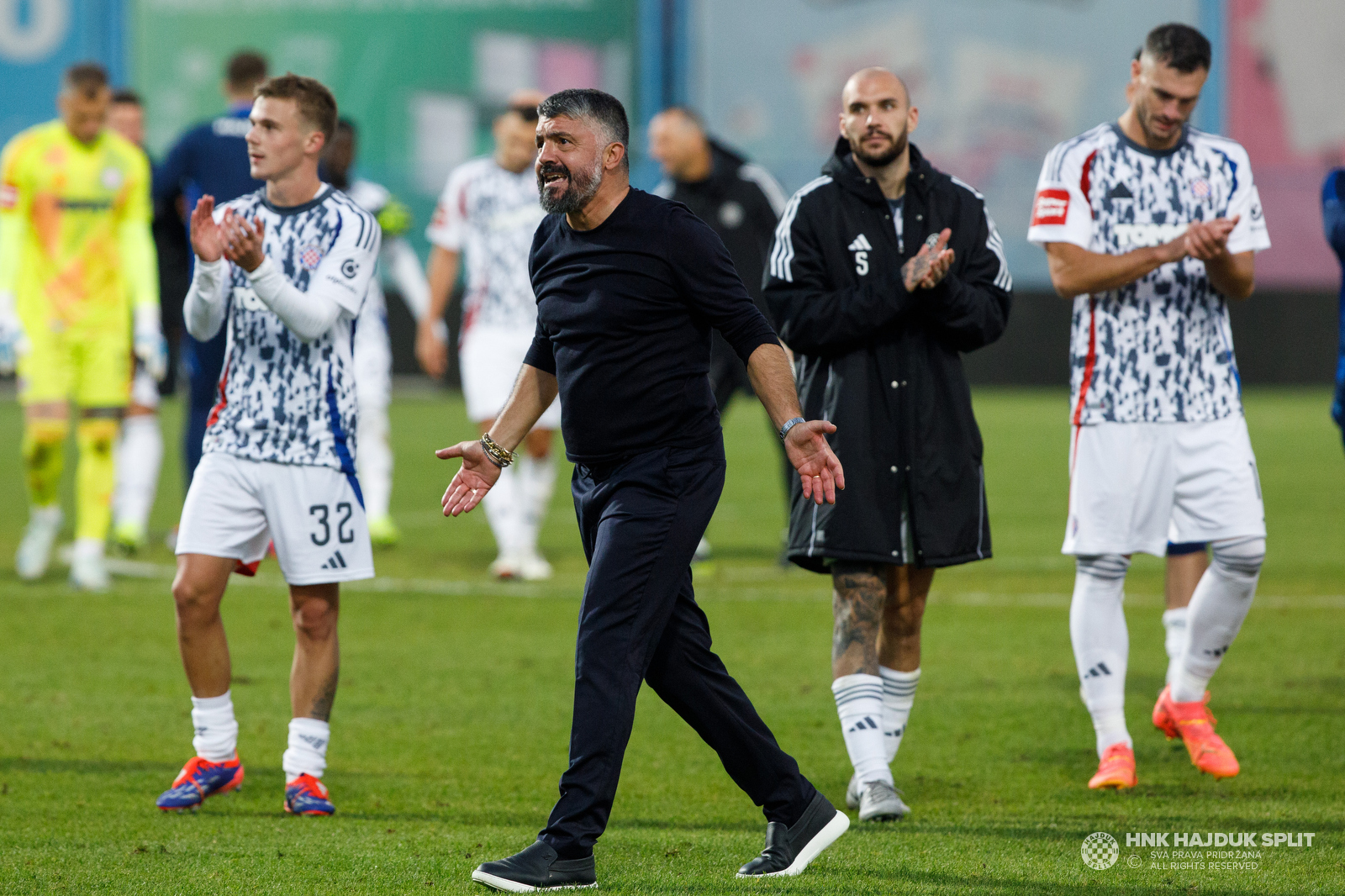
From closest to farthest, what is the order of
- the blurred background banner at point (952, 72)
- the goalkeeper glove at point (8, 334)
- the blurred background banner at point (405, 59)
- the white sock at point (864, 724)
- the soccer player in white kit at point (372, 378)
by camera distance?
the white sock at point (864, 724), the goalkeeper glove at point (8, 334), the soccer player in white kit at point (372, 378), the blurred background banner at point (405, 59), the blurred background banner at point (952, 72)

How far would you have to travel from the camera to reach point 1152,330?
5.73 metres

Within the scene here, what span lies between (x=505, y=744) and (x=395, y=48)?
26.1m

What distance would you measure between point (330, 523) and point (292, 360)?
0.51m

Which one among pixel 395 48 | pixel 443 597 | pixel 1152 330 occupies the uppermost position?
pixel 395 48

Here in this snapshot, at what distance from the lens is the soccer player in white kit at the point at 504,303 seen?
9930 mm

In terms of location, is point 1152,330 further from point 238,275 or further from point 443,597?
point 443,597

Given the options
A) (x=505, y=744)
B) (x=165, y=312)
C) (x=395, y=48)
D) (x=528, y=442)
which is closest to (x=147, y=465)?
(x=165, y=312)

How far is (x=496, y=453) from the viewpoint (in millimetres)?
4676

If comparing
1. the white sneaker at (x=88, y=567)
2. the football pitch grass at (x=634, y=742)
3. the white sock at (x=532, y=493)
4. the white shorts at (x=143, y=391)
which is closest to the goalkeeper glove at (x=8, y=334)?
the white sneaker at (x=88, y=567)

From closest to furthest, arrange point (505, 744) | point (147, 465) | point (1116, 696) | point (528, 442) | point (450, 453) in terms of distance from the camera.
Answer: point (450, 453) < point (1116, 696) < point (505, 744) < point (528, 442) < point (147, 465)

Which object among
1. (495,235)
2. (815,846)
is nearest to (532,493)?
(495,235)

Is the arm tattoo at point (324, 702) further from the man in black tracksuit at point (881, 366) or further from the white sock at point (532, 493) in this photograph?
the white sock at point (532, 493)

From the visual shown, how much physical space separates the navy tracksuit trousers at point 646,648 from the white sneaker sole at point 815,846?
79 millimetres

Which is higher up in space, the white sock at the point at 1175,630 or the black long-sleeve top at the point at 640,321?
the black long-sleeve top at the point at 640,321
